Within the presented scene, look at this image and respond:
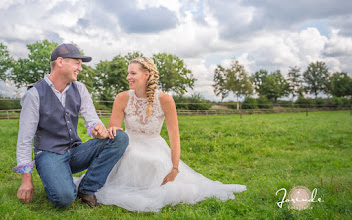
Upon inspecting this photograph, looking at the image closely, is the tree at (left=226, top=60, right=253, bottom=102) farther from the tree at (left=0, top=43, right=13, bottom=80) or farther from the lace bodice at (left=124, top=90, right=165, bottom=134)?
the lace bodice at (left=124, top=90, right=165, bottom=134)

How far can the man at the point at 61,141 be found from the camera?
307 cm

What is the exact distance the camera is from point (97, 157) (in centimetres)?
338

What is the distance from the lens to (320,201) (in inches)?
128

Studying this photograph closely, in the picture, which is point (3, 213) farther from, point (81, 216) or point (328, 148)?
point (328, 148)

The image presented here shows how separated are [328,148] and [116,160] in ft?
25.2

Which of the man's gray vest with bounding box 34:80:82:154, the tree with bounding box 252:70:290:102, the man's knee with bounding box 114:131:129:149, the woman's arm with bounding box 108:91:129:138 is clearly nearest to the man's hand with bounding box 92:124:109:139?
the man's knee with bounding box 114:131:129:149

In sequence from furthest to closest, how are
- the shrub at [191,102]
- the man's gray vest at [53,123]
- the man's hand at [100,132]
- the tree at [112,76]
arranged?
the tree at [112,76] < the shrub at [191,102] < the man's hand at [100,132] < the man's gray vest at [53,123]

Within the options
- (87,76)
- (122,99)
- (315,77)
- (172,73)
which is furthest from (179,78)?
(122,99)

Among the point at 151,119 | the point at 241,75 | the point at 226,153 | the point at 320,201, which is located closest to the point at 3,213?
the point at 151,119

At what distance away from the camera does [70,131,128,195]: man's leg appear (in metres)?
3.35

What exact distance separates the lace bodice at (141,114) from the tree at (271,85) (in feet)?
193

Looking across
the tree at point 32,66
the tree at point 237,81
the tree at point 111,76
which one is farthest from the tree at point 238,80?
the tree at point 32,66
